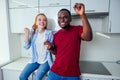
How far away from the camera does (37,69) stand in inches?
71.7

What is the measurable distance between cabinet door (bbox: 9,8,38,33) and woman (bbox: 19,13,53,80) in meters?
0.25

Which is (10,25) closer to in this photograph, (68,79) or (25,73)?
(25,73)

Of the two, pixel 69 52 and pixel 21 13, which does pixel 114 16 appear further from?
pixel 21 13

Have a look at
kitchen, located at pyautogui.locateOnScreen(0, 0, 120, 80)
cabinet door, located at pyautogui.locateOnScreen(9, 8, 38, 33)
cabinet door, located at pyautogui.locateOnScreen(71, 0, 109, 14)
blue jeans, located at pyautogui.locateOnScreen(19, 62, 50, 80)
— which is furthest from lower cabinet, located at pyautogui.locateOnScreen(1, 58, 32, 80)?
cabinet door, located at pyautogui.locateOnScreen(71, 0, 109, 14)

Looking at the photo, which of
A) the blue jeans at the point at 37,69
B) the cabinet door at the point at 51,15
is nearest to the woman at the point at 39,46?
the blue jeans at the point at 37,69

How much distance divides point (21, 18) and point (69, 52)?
1.09 meters

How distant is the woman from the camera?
1.78m

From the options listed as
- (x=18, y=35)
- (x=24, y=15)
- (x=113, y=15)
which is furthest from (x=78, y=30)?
(x=18, y=35)

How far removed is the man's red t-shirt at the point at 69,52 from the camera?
1.45 meters

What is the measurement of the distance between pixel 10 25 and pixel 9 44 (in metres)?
0.32

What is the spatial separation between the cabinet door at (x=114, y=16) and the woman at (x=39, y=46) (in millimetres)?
831

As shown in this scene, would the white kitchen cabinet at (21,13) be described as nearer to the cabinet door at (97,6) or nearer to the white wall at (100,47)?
the white wall at (100,47)

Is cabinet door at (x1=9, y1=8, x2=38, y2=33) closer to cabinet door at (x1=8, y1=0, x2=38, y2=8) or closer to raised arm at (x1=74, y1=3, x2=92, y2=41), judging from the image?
cabinet door at (x1=8, y1=0, x2=38, y2=8)

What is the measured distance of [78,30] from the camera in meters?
1.46
